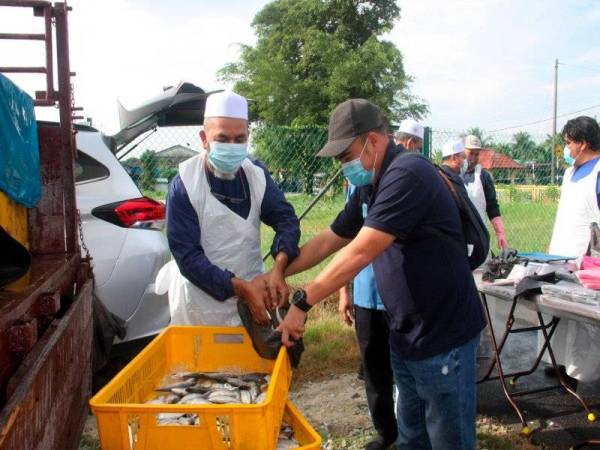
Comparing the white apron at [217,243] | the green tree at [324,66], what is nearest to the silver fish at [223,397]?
the white apron at [217,243]

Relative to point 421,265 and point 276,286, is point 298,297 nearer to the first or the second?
point 276,286

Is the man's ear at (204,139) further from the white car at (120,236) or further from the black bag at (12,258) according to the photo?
the black bag at (12,258)

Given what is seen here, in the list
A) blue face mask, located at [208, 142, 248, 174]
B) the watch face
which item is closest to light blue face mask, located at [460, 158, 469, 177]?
blue face mask, located at [208, 142, 248, 174]

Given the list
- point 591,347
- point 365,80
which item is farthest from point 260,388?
point 365,80

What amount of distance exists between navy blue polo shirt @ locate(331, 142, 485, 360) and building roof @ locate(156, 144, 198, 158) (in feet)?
13.0

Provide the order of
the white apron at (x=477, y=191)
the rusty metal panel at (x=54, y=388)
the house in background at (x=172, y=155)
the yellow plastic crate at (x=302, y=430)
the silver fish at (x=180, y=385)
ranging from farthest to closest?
1. the house in background at (x=172, y=155)
2. the white apron at (x=477, y=191)
3. the silver fish at (x=180, y=385)
4. the yellow plastic crate at (x=302, y=430)
5. the rusty metal panel at (x=54, y=388)

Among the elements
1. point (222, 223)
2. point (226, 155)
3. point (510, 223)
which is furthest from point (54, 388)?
point (510, 223)

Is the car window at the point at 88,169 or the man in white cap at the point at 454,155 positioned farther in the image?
the man in white cap at the point at 454,155

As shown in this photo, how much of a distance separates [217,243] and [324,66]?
101ft

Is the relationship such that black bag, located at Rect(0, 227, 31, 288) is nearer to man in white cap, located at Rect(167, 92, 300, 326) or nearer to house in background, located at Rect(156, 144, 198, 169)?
man in white cap, located at Rect(167, 92, 300, 326)

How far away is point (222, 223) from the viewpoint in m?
2.82

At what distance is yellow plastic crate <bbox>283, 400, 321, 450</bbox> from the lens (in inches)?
76.6

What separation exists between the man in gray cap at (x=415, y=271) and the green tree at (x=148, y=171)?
4.22 metres

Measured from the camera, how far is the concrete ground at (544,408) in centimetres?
363
